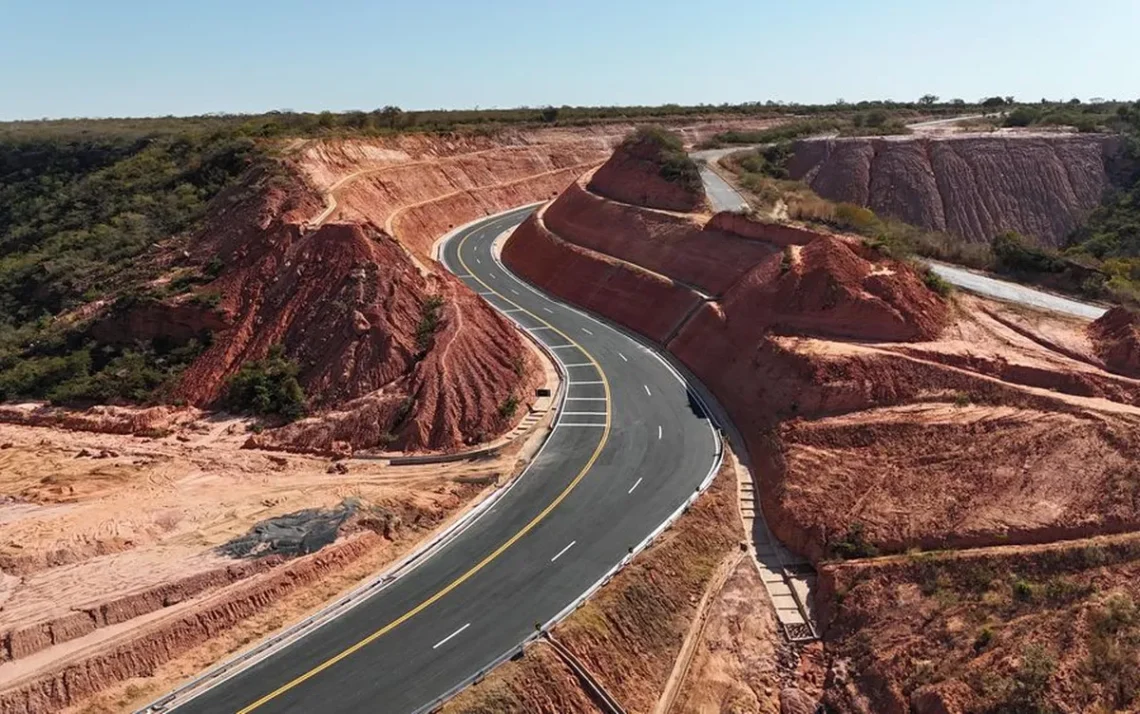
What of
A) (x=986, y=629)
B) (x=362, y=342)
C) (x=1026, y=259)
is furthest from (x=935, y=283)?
(x=362, y=342)

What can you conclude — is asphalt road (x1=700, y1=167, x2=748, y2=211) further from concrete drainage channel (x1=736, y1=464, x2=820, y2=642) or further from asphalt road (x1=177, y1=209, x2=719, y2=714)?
concrete drainage channel (x1=736, y1=464, x2=820, y2=642)

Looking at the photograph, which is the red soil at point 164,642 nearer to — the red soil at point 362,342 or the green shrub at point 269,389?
the red soil at point 362,342

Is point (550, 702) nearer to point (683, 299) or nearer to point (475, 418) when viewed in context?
point (475, 418)

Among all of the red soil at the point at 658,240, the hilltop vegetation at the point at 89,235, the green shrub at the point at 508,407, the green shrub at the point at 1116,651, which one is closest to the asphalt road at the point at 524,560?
the green shrub at the point at 508,407

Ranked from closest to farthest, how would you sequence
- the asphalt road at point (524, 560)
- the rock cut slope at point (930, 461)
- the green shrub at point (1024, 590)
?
the asphalt road at point (524, 560), the rock cut slope at point (930, 461), the green shrub at point (1024, 590)

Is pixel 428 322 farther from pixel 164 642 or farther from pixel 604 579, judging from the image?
pixel 164 642

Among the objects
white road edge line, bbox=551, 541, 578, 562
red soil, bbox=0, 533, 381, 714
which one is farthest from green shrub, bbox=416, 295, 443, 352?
white road edge line, bbox=551, 541, 578, 562
